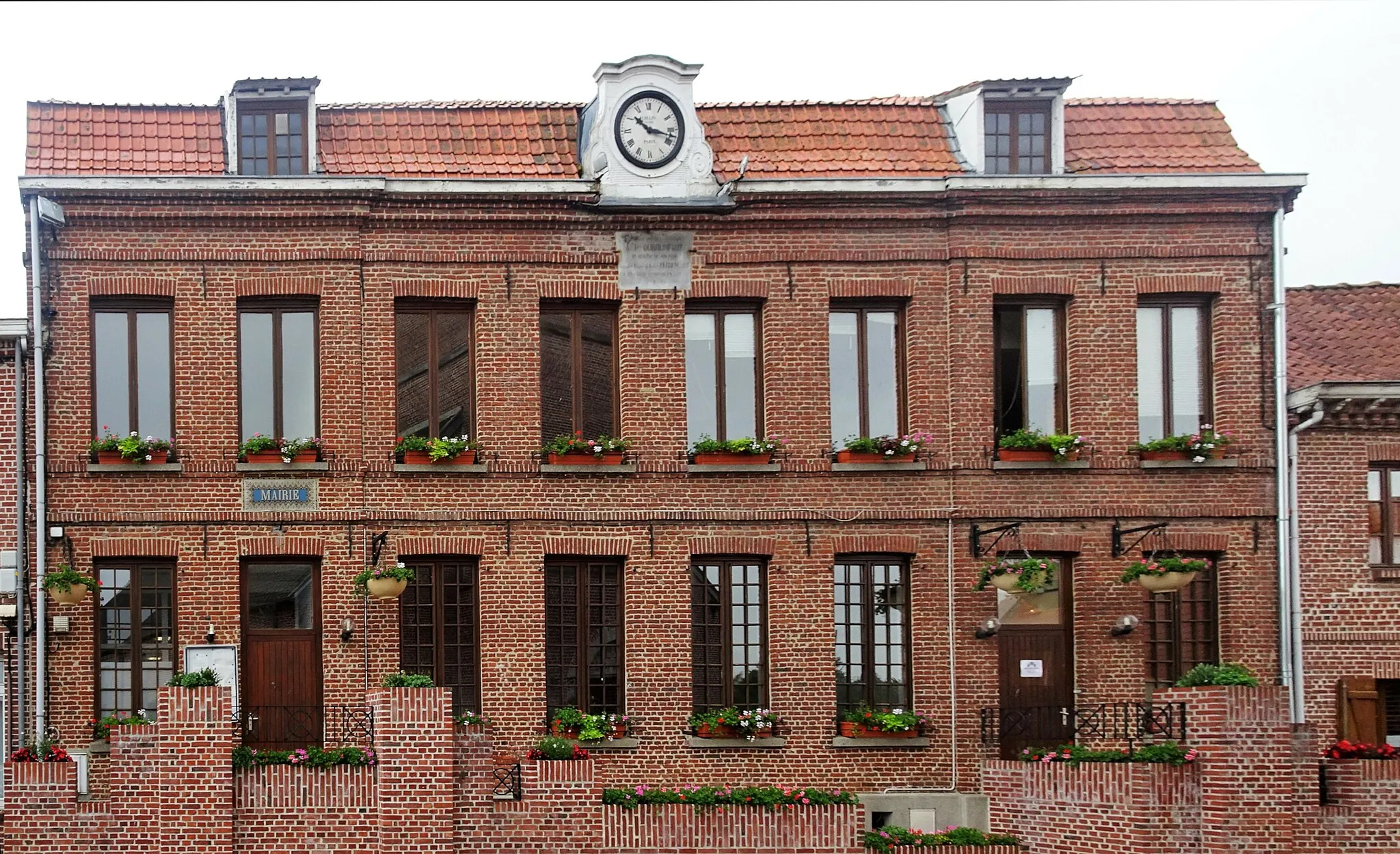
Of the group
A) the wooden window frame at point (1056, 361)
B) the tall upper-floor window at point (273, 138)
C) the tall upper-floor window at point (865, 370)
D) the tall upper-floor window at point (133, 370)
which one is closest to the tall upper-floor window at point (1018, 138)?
the wooden window frame at point (1056, 361)

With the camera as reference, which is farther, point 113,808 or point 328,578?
point 328,578

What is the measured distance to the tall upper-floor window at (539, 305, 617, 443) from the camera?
2600cm

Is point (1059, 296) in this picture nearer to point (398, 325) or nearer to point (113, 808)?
point (398, 325)

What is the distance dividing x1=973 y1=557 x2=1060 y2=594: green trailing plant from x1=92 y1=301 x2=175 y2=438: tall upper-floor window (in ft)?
34.4

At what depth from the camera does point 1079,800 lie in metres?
22.5

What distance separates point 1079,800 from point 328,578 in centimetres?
961

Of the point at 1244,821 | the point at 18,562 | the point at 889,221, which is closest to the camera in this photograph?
the point at 1244,821

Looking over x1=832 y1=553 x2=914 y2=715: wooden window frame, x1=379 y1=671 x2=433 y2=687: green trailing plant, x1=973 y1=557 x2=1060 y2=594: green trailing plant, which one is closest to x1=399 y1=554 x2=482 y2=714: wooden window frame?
x1=379 y1=671 x2=433 y2=687: green trailing plant

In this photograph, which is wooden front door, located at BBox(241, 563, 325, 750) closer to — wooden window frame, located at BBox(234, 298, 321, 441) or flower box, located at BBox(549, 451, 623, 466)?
wooden window frame, located at BBox(234, 298, 321, 441)

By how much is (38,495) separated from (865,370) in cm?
1060

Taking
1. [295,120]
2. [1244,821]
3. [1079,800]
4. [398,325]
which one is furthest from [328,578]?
[1244,821]

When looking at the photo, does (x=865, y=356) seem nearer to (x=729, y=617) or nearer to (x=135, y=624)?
(x=729, y=617)

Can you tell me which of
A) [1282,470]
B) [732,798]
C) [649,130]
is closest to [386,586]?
[732,798]

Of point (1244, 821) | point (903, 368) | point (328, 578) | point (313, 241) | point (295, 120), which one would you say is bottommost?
point (1244, 821)
